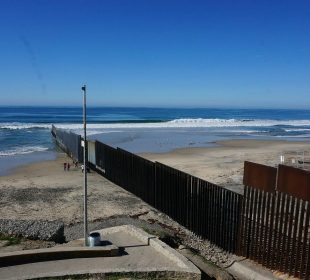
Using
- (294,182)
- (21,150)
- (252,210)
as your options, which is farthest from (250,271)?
(21,150)

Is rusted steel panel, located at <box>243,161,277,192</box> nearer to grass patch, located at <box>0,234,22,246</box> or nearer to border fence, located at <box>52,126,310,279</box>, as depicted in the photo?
border fence, located at <box>52,126,310,279</box>

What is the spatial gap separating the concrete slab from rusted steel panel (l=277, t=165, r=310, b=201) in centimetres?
230

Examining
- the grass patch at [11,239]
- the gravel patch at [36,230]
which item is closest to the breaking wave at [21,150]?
the gravel patch at [36,230]

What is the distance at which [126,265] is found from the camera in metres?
8.31

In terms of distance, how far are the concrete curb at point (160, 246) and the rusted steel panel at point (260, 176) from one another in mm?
2081

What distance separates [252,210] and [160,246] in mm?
2181

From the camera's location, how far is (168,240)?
10.4 metres

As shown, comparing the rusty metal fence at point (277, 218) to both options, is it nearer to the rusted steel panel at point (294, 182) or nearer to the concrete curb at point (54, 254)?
the rusted steel panel at point (294, 182)

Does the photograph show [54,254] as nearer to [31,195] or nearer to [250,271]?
[250,271]

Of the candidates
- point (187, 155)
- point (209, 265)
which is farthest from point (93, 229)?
point (187, 155)

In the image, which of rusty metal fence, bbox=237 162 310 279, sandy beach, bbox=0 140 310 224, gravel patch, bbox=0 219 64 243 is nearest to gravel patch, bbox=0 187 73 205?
sandy beach, bbox=0 140 310 224

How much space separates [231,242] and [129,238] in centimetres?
248

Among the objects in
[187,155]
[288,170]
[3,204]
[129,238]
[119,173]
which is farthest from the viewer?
[187,155]

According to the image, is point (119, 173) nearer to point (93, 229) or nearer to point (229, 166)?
point (93, 229)
